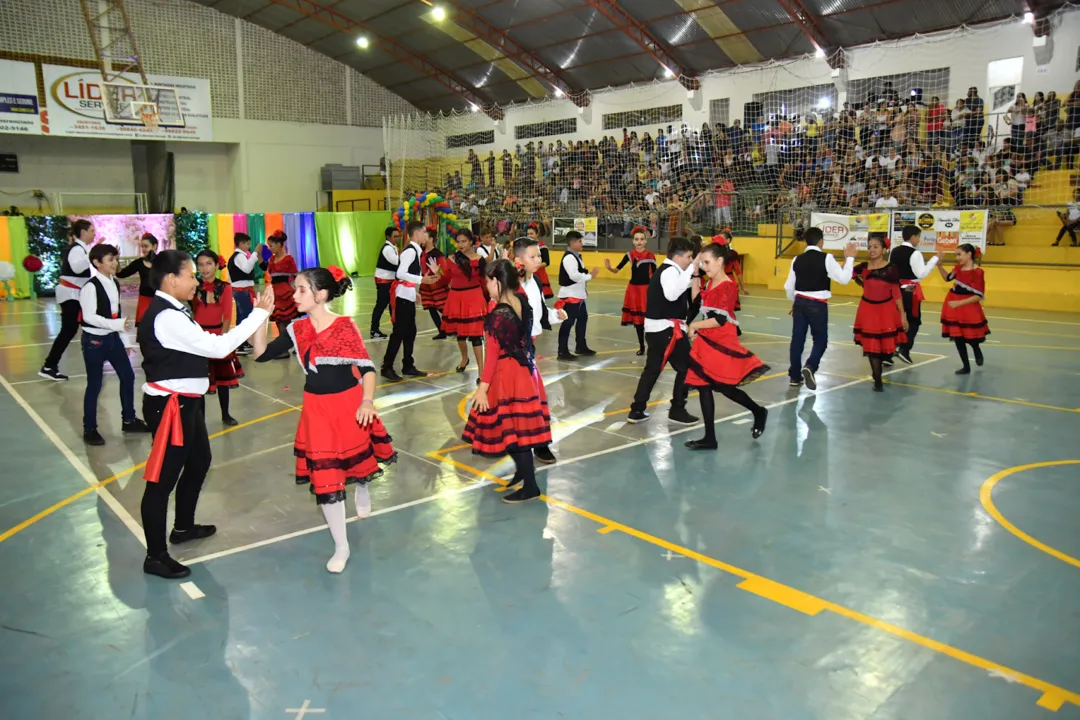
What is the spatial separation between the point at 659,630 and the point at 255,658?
169cm

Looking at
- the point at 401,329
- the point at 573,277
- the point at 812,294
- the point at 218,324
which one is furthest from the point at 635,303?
the point at 218,324

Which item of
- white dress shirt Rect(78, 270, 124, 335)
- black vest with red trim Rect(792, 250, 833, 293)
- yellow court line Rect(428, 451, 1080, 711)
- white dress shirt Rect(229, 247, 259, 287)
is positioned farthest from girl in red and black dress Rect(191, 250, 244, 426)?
black vest with red trim Rect(792, 250, 833, 293)

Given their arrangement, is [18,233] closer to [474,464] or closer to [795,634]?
[474,464]

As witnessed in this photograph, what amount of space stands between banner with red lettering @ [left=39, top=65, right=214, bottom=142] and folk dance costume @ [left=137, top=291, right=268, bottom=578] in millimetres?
24094

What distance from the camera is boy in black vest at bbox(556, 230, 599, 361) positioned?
30.7 ft

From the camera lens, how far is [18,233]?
17219 mm

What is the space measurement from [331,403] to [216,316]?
3.26 meters

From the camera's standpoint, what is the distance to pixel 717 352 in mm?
5934

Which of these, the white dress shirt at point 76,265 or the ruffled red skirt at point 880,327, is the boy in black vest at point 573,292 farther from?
the white dress shirt at point 76,265

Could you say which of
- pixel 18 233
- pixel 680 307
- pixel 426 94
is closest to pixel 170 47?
pixel 426 94

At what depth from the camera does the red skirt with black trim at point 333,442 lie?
3.85m

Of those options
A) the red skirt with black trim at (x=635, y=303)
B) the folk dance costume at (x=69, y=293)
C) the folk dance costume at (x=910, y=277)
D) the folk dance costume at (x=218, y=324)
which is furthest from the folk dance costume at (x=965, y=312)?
the folk dance costume at (x=69, y=293)

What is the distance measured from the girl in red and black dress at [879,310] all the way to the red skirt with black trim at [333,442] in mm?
5516

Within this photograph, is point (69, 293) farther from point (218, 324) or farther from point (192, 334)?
point (192, 334)
